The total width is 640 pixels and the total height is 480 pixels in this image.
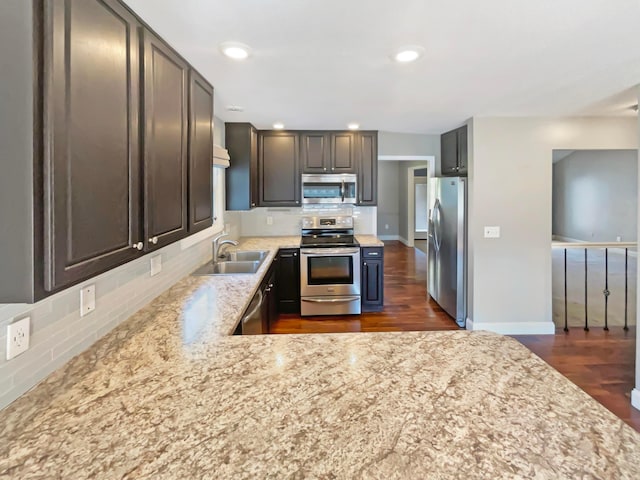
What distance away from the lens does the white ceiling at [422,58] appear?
155 centimetres

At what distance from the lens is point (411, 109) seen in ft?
11.1

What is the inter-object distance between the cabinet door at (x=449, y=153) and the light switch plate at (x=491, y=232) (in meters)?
0.82

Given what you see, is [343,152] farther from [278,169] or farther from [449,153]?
[449,153]

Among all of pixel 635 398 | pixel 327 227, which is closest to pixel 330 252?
pixel 327 227

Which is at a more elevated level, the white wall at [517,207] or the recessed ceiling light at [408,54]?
the recessed ceiling light at [408,54]

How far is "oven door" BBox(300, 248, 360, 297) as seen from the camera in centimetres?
424

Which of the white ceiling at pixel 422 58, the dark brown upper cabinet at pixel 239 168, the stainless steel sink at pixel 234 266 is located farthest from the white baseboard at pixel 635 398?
the dark brown upper cabinet at pixel 239 168

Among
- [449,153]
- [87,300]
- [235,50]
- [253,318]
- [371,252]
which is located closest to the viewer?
[87,300]

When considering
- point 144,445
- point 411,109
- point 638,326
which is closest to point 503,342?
point 144,445

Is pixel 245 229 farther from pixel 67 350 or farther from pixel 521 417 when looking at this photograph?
pixel 521 417

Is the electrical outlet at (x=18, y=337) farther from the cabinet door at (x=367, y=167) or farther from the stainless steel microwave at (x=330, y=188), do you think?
the cabinet door at (x=367, y=167)

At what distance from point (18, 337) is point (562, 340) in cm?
439

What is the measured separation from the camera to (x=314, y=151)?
459 cm

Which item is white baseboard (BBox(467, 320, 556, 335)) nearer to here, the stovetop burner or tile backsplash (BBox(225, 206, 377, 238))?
tile backsplash (BBox(225, 206, 377, 238))
